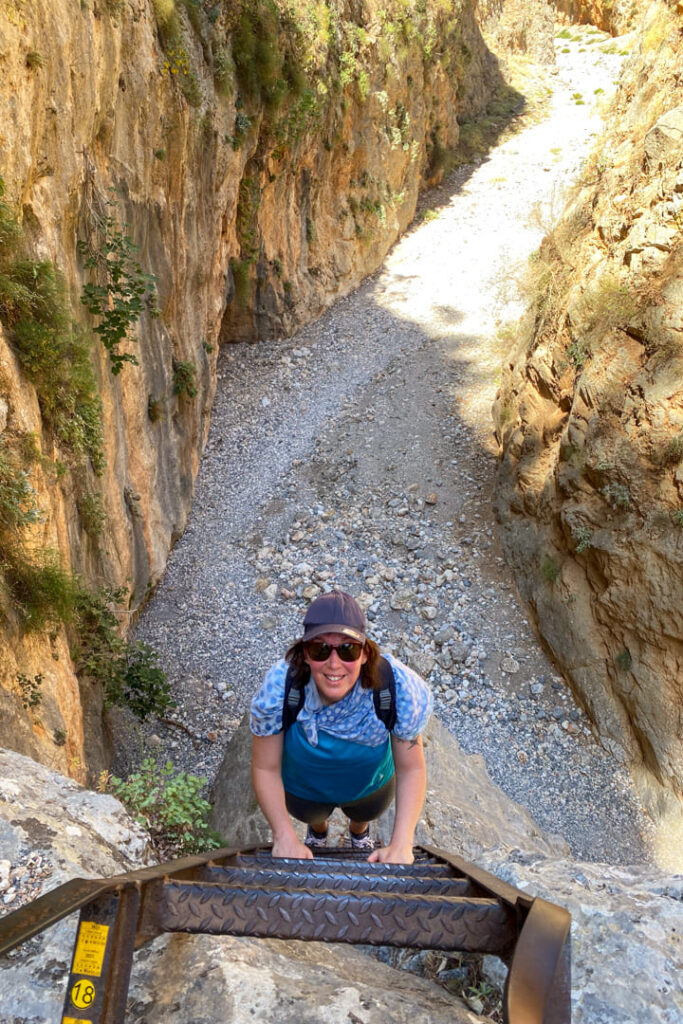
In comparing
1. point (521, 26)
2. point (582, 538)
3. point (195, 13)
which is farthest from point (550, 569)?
point (521, 26)

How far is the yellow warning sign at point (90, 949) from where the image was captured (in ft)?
4.69

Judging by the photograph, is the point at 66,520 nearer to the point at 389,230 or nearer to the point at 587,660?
the point at 587,660

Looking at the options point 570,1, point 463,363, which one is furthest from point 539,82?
point 463,363

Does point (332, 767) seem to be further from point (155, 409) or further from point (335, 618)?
point (155, 409)

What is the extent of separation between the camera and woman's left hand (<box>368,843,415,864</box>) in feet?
8.22

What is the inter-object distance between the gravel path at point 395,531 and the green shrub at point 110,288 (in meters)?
4.26

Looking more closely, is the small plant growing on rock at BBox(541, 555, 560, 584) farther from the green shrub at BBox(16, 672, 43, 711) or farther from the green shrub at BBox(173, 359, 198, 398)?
the green shrub at BBox(16, 672, 43, 711)

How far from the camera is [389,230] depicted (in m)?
18.8

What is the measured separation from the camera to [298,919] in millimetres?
1617

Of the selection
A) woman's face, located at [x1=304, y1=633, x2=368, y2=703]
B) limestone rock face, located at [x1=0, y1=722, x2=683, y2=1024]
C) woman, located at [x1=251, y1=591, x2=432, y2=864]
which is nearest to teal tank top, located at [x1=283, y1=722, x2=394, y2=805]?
woman, located at [x1=251, y1=591, x2=432, y2=864]

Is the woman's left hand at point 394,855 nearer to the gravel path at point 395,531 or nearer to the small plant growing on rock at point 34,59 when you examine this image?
the gravel path at point 395,531

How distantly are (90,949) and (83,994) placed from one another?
0.26 feet

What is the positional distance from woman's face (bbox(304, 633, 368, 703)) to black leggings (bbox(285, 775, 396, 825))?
849mm

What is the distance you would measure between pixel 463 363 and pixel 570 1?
2264 centimetres
